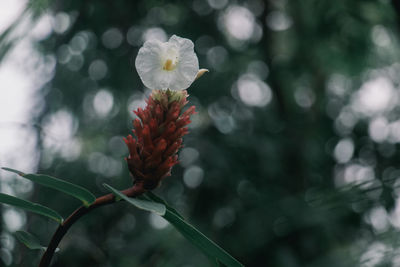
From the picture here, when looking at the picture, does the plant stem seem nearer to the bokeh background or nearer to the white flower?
the white flower

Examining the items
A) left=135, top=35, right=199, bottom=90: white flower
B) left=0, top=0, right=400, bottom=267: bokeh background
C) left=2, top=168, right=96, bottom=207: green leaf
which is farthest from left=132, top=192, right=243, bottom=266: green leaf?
left=0, top=0, right=400, bottom=267: bokeh background

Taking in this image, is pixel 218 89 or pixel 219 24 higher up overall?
pixel 219 24

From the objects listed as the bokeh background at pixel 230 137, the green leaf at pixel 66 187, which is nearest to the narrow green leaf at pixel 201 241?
the green leaf at pixel 66 187

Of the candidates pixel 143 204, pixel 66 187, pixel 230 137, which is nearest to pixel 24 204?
pixel 66 187

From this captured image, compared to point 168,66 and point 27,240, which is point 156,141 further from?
point 27,240

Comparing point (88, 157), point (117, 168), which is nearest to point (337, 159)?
point (117, 168)

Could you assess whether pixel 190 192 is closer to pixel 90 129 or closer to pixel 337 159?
pixel 90 129
